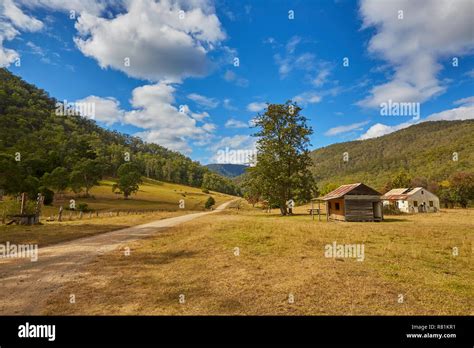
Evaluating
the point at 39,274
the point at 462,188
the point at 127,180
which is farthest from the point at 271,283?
the point at 462,188

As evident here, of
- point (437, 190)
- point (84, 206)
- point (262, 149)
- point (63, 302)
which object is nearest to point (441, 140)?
point (437, 190)

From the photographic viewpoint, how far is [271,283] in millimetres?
8391

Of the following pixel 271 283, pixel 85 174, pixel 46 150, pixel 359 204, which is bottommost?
pixel 271 283

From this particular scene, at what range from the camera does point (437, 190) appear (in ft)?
261

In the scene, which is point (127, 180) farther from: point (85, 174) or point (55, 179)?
point (55, 179)

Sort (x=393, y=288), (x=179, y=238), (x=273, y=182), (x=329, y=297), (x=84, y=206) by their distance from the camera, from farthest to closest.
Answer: (x=84, y=206) < (x=273, y=182) < (x=179, y=238) < (x=393, y=288) < (x=329, y=297)

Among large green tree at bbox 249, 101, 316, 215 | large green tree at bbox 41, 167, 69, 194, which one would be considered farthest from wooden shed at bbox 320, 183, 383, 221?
large green tree at bbox 41, 167, 69, 194

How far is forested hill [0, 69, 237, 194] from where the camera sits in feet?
101

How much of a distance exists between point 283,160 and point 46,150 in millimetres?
66198

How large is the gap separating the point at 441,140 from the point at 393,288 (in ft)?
748

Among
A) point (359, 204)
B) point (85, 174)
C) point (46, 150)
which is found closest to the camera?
point (359, 204)

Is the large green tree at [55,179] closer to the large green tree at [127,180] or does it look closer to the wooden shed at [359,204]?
the large green tree at [127,180]
